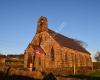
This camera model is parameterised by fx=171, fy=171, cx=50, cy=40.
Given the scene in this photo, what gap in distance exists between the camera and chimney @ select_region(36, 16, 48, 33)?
5353cm

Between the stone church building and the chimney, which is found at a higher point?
the chimney

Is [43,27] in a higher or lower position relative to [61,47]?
higher

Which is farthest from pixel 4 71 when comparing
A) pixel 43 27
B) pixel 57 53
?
pixel 43 27

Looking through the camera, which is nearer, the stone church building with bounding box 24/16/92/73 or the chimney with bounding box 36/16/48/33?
the stone church building with bounding box 24/16/92/73

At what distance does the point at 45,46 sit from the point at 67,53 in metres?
7.16

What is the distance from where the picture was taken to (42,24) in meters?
53.7

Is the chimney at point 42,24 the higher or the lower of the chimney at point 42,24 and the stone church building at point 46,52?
the higher

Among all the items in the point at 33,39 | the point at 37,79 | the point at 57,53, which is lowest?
the point at 37,79

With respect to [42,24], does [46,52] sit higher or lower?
lower

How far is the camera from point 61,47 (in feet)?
165

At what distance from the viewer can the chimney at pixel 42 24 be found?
176 ft

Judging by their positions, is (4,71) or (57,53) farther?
(57,53)

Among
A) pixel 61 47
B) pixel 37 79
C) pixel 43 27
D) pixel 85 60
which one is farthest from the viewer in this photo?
pixel 85 60

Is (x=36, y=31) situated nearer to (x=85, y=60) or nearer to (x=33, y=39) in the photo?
(x=33, y=39)
